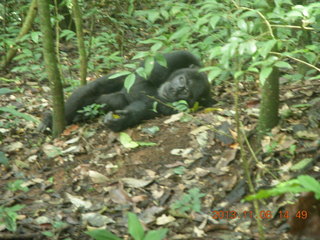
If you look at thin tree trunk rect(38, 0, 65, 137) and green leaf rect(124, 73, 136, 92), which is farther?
thin tree trunk rect(38, 0, 65, 137)

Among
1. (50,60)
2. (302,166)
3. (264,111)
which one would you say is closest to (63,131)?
(50,60)

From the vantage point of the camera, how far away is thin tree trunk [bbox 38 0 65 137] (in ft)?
15.9

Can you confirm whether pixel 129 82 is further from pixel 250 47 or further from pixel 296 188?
pixel 296 188

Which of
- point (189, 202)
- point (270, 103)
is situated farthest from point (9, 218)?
point (270, 103)

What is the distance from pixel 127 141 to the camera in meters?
4.95

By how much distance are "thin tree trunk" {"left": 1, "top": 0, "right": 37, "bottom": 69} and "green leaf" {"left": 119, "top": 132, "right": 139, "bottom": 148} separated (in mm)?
3065

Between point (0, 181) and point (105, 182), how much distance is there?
1084 millimetres

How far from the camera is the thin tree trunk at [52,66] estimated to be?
4858mm

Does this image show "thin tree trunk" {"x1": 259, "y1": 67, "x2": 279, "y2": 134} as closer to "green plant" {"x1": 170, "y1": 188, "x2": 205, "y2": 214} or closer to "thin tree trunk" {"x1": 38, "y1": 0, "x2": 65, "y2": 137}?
"green plant" {"x1": 170, "y1": 188, "x2": 205, "y2": 214}

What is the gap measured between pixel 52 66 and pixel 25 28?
268cm

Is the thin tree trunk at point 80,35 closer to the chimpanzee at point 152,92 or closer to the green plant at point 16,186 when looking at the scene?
the chimpanzee at point 152,92

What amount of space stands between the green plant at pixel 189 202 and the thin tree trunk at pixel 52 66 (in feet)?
7.11

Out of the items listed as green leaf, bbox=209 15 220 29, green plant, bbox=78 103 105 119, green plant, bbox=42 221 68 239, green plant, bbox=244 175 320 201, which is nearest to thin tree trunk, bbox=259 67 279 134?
green leaf, bbox=209 15 220 29
